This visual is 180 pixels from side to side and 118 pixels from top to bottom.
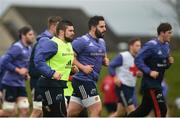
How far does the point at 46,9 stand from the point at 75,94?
5913cm

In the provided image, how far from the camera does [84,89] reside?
15336mm

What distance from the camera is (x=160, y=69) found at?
16.3 metres

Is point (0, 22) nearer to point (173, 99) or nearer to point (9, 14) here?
point (9, 14)

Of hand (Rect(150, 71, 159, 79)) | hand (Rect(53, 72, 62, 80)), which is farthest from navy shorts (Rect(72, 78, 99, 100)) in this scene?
hand (Rect(53, 72, 62, 80))

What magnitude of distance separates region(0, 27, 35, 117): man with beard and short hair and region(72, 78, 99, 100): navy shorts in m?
3.19

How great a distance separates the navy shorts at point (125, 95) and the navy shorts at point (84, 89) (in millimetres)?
4495

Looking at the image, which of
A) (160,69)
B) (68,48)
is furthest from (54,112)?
(160,69)

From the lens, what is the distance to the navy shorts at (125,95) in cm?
1980

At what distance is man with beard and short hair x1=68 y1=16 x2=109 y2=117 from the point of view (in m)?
15.3

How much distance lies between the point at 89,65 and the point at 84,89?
0.49m

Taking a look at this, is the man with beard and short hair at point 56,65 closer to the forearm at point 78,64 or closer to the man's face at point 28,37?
the forearm at point 78,64

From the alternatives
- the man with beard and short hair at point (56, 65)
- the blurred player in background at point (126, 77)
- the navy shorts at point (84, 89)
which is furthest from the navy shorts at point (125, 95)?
the man with beard and short hair at point (56, 65)

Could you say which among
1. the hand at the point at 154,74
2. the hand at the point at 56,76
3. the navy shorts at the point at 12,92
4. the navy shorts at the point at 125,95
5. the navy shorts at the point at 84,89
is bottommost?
the navy shorts at the point at 125,95

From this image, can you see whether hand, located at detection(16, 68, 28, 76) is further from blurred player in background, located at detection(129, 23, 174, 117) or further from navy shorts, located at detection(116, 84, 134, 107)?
blurred player in background, located at detection(129, 23, 174, 117)
